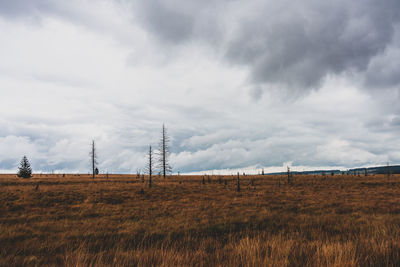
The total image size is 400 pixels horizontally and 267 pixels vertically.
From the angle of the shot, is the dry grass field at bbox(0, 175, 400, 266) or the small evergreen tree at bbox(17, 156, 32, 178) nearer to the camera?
the dry grass field at bbox(0, 175, 400, 266)

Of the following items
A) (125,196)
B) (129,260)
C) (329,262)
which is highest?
(329,262)

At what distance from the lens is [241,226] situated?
12.1 metres

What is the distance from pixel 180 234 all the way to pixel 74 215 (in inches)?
397

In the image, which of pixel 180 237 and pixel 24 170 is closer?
pixel 180 237

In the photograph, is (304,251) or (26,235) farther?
(26,235)

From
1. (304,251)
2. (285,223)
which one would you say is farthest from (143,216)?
(304,251)

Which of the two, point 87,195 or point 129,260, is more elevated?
point 129,260

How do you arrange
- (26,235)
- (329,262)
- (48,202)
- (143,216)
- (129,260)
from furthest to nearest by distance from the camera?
(48,202)
(143,216)
(26,235)
(129,260)
(329,262)

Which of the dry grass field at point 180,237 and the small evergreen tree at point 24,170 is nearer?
the dry grass field at point 180,237

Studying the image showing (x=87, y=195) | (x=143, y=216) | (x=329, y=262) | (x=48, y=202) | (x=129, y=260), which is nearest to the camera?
(x=329, y=262)

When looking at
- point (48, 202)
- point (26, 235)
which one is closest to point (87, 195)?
point (48, 202)

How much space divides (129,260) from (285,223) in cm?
998

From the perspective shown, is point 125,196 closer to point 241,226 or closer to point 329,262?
point 241,226

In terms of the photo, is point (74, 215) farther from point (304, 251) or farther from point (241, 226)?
point (304, 251)
